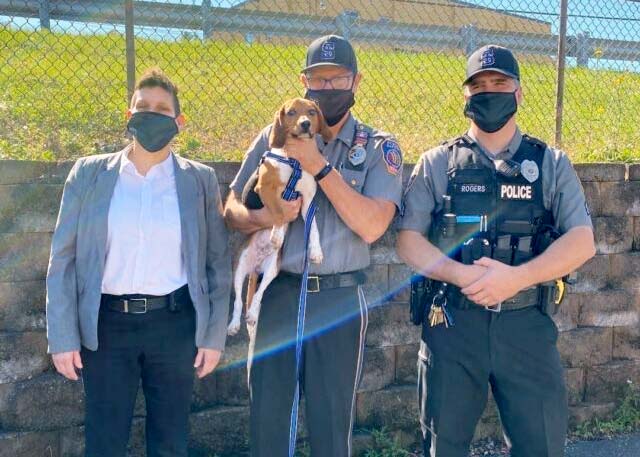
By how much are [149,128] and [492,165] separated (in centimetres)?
161

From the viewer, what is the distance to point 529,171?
115 inches

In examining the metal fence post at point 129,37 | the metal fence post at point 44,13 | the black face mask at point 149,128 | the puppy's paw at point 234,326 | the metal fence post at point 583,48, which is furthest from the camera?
the metal fence post at point 583,48

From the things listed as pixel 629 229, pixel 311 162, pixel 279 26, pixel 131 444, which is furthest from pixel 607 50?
pixel 131 444

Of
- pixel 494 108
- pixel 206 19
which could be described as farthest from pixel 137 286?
pixel 206 19

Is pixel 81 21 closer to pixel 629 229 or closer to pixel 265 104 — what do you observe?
pixel 265 104

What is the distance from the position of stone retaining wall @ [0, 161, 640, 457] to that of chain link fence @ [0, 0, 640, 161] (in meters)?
0.58

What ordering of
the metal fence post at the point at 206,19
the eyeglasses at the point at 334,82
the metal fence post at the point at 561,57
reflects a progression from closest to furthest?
the eyeglasses at the point at 334,82 → the metal fence post at the point at 206,19 → the metal fence post at the point at 561,57

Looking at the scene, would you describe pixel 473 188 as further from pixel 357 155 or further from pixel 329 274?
pixel 329 274

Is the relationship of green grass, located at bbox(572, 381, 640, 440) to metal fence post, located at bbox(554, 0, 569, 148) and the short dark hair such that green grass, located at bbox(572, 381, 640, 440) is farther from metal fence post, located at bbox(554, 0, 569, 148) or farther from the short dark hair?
the short dark hair

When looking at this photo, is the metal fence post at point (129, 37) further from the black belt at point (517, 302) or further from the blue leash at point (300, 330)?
the black belt at point (517, 302)

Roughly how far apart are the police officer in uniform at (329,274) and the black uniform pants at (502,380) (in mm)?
429

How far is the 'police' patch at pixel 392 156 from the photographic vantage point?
286cm

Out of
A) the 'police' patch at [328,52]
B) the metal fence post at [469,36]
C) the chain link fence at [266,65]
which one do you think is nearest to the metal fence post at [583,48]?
the chain link fence at [266,65]

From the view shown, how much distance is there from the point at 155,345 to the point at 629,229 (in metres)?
3.46
